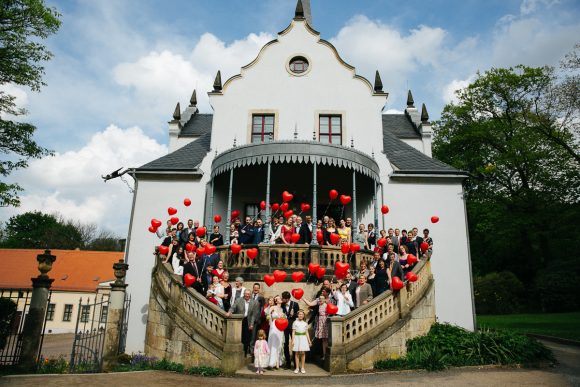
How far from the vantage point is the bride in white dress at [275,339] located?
860 centimetres

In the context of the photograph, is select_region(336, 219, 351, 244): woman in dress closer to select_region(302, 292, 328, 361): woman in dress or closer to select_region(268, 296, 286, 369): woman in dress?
select_region(302, 292, 328, 361): woman in dress

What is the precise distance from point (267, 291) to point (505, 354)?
622 cm

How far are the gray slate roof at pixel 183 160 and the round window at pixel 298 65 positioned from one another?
520 cm

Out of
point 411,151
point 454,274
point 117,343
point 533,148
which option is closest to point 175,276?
point 117,343

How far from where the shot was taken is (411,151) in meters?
17.3

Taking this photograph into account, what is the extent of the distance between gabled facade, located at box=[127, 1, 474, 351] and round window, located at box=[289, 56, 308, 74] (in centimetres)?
5

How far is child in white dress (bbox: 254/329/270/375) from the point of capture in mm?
8305

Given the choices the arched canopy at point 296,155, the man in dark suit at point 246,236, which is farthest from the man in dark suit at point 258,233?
the arched canopy at point 296,155

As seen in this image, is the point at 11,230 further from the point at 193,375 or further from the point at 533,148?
the point at 533,148

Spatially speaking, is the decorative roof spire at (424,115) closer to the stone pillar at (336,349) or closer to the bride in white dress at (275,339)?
the stone pillar at (336,349)

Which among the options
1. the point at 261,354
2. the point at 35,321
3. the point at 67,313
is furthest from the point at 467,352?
the point at 67,313

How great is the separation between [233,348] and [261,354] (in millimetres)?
663

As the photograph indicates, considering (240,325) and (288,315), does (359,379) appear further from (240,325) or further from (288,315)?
(240,325)

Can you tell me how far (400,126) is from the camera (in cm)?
2136
